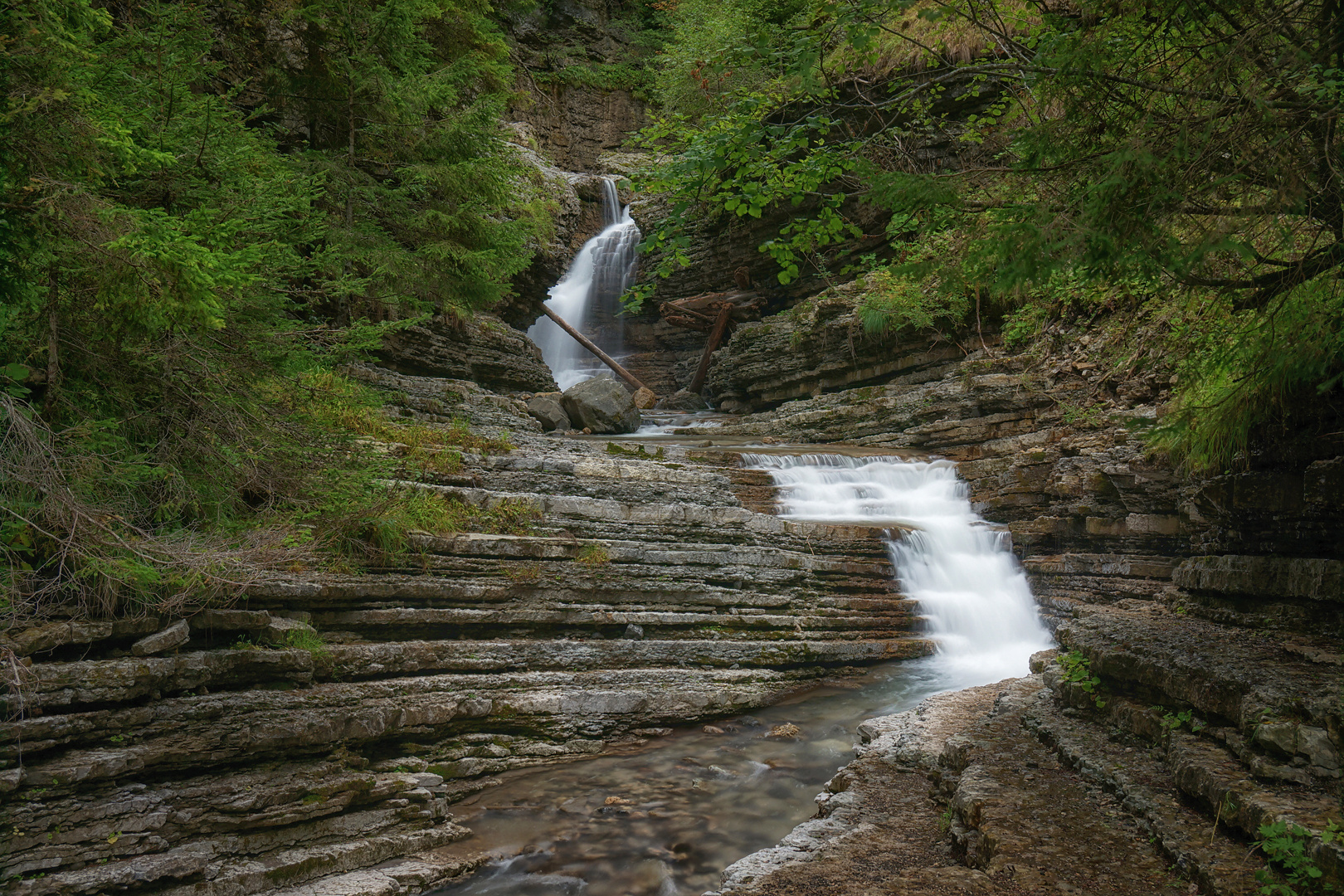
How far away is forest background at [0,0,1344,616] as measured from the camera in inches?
132

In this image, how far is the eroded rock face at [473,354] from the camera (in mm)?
13898

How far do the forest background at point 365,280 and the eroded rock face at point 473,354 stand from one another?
20.0ft

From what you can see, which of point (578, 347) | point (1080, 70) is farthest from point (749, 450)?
point (578, 347)

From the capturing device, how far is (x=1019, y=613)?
968 centimetres

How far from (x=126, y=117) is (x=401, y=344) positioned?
30.1ft

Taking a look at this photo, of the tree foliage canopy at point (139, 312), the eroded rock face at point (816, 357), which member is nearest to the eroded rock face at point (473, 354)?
the tree foliage canopy at point (139, 312)

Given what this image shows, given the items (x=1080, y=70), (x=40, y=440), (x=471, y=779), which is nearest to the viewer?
(x=1080, y=70)

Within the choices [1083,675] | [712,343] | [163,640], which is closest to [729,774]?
[1083,675]

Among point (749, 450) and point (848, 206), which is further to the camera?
point (848, 206)

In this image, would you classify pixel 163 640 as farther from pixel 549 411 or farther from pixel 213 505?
pixel 549 411

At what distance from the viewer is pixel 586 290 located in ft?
81.1

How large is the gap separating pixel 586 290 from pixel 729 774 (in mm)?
20761

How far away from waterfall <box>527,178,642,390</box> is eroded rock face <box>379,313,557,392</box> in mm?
6420

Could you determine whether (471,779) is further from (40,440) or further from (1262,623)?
Answer: (1262,623)
